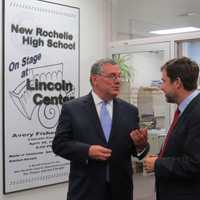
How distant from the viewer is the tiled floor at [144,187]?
421 centimetres

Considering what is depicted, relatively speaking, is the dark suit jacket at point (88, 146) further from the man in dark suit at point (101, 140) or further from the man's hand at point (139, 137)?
the man's hand at point (139, 137)

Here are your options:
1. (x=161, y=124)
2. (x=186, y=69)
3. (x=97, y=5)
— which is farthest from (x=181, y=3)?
(x=186, y=69)

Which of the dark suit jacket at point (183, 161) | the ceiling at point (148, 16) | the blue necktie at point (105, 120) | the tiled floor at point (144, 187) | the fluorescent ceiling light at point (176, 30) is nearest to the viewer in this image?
the dark suit jacket at point (183, 161)

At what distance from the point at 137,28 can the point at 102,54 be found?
1.63 feet

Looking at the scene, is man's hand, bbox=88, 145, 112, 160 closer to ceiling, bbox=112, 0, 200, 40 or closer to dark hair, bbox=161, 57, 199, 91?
dark hair, bbox=161, 57, 199, 91

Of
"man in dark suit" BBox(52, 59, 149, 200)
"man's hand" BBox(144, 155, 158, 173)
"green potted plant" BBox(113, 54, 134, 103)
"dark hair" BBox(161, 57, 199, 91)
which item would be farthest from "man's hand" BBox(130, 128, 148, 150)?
"green potted plant" BBox(113, 54, 134, 103)

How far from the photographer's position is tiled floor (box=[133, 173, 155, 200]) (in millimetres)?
4210

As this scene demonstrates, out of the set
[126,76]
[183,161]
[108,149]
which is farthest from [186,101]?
[126,76]

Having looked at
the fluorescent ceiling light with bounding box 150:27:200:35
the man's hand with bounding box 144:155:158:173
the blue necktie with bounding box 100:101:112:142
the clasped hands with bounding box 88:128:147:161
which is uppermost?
the fluorescent ceiling light with bounding box 150:27:200:35

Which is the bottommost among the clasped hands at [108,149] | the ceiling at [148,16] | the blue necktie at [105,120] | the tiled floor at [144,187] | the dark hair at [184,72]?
the tiled floor at [144,187]

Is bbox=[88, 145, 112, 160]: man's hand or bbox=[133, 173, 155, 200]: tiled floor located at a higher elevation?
bbox=[88, 145, 112, 160]: man's hand

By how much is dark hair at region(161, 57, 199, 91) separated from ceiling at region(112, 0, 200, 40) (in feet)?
5.62

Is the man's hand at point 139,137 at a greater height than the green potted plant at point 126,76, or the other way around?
the green potted plant at point 126,76

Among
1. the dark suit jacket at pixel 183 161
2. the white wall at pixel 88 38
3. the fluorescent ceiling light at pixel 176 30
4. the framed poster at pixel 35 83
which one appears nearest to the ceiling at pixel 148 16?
the fluorescent ceiling light at pixel 176 30
